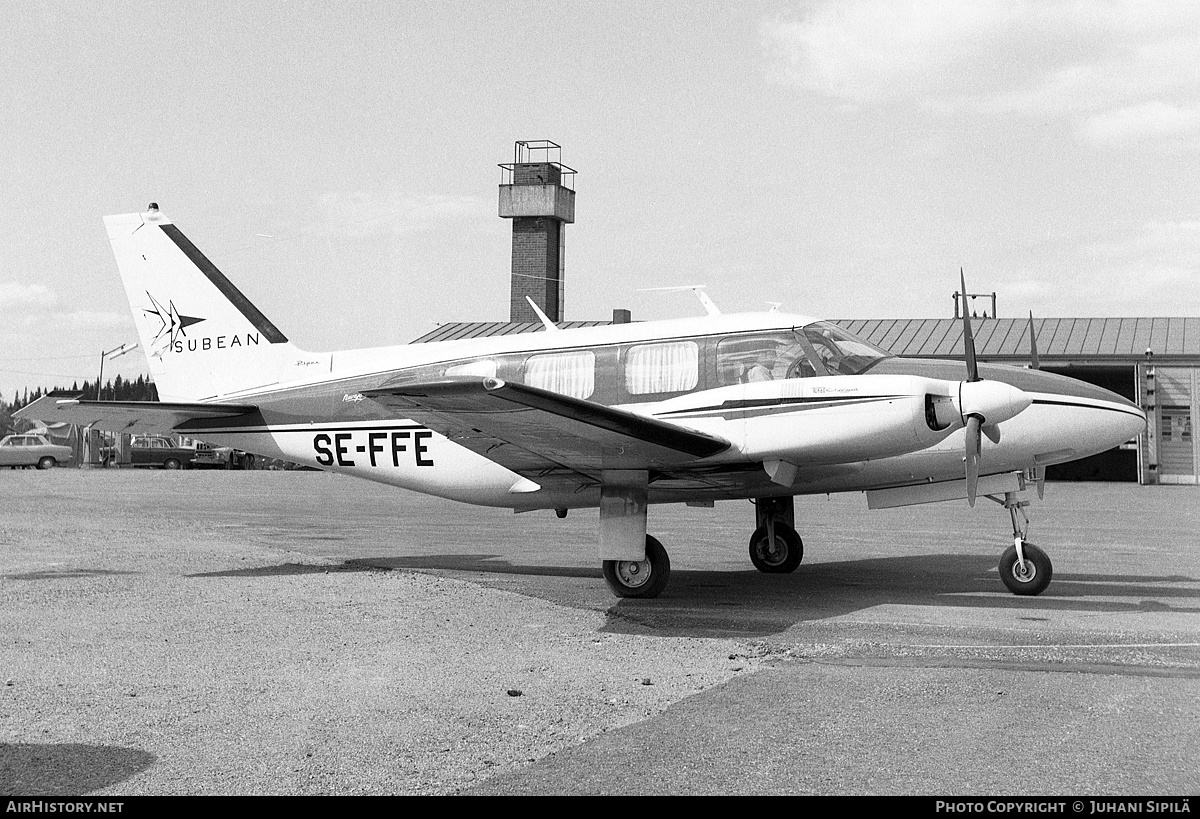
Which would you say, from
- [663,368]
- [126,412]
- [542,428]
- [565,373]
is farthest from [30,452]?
[542,428]

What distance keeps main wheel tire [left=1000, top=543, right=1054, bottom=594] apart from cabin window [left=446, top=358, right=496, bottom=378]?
616 centimetres

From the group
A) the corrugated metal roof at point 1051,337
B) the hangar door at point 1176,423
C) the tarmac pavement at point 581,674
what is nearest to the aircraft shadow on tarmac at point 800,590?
the tarmac pavement at point 581,674

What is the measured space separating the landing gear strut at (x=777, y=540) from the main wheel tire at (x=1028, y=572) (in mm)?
2760

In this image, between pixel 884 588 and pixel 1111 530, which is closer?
pixel 884 588

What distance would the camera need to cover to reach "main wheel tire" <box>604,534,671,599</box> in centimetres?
1110

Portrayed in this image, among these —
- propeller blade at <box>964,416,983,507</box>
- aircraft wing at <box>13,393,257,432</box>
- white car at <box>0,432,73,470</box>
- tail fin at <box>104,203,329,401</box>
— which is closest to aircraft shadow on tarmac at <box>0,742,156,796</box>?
aircraft wing at <box>13,393,257,432</box>

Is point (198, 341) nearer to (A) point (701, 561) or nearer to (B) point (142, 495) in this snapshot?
(A) point (701, 561)

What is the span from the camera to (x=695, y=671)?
759 cm

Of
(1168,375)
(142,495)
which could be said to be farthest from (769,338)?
(1168,375)

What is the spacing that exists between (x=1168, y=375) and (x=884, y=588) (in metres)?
33.0

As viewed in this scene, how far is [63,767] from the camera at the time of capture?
515 centimetres

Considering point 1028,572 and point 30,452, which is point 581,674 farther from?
point 30,452

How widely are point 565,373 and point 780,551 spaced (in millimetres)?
3590

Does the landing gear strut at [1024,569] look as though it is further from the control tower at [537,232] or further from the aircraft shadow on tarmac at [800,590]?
the control tower at [537,232]
